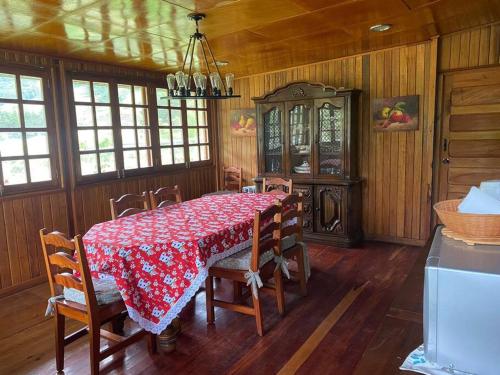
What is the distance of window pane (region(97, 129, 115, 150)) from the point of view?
4184mm

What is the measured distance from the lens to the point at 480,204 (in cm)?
115

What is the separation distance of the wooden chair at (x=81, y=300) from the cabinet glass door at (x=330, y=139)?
2877 millimetres

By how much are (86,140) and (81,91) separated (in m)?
0.52

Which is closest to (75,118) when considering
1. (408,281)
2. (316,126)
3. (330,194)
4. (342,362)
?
(316,126)

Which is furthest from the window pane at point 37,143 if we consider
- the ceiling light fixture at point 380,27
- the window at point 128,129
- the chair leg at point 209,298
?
the ceiling light fixture at point 380,27

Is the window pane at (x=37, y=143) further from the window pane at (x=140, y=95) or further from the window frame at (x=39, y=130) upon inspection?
the window pane at (x=140, y=95)

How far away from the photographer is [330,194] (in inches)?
172

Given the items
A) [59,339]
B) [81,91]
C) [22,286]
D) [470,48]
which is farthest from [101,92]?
[470,48]

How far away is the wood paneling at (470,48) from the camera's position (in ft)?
11.7

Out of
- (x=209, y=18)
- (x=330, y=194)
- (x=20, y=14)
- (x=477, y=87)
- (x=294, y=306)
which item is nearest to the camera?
(x=20, y=14)

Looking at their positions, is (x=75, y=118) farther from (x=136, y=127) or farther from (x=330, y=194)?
(x=330, y=194)

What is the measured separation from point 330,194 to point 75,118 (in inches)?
115

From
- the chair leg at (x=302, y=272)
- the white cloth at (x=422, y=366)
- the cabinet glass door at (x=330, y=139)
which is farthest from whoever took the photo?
the cabinet glass door at (x=330, y=139)

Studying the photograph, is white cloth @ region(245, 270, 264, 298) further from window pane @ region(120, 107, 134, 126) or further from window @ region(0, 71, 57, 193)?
window pane @ region(120, 107, 134, 126)
